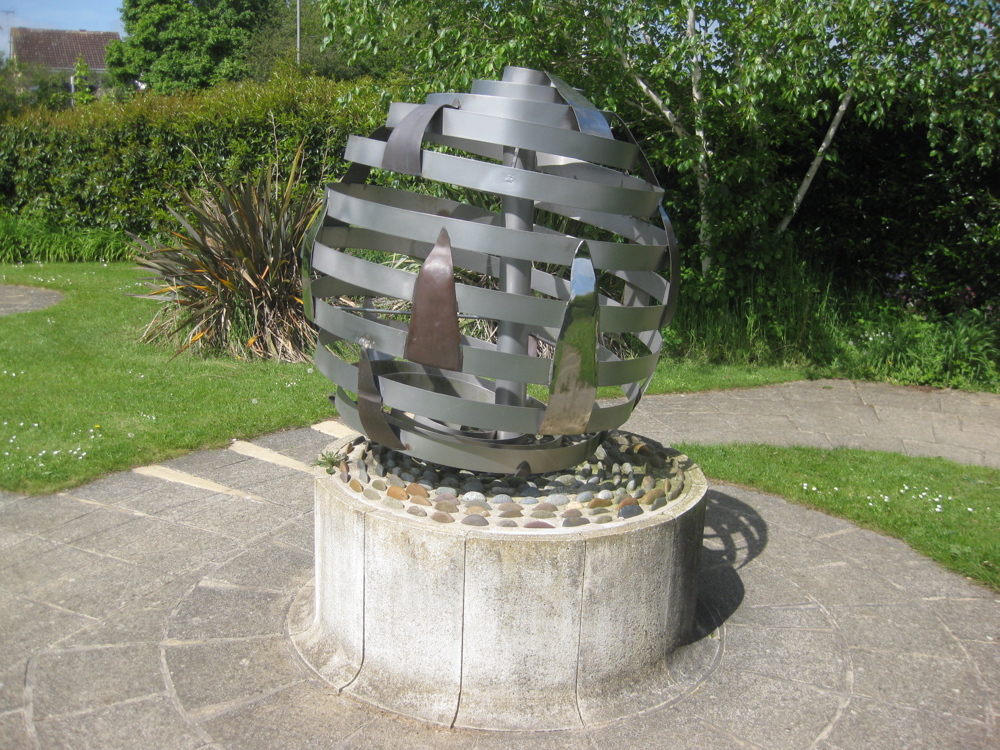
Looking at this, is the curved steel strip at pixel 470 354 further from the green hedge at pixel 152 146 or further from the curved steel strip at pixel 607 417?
the green hedge at pixel 152 146

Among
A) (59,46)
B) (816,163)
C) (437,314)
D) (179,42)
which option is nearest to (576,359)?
(437,314)

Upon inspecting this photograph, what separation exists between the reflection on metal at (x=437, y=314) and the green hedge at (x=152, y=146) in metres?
9.42

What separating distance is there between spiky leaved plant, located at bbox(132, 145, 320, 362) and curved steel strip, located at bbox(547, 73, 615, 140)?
→ 533cm

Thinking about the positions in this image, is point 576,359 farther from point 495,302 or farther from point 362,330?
point 362,330

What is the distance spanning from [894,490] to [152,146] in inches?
496

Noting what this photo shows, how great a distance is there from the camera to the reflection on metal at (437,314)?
279 cm

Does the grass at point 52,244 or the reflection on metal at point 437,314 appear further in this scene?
the grass at point 52,244

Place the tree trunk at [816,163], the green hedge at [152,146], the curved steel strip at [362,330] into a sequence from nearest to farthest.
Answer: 1. the curved steel strip at [362,330]
2. the tree trunk at [816,163]
3. the green hedge at [152,146]

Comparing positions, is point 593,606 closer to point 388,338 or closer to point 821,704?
point 821,704

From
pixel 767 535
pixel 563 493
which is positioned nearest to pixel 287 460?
pixel 563 493

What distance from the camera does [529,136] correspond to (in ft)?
9.56

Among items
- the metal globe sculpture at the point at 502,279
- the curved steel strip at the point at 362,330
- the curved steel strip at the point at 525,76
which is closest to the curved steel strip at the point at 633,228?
the metal globe sculpture at the point at 502,279

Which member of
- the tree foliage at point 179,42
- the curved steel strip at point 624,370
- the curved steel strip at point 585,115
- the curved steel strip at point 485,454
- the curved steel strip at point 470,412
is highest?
the tree foliage at point 179,42

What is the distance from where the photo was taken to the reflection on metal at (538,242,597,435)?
2.80 m
